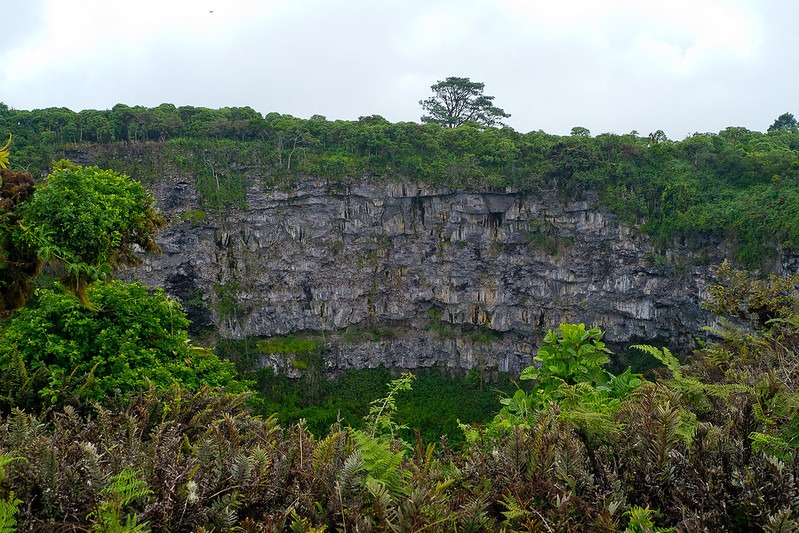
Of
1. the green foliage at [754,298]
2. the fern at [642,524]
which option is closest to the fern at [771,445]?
the fern at [642,524]

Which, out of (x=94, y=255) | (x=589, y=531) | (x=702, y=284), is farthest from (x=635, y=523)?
(x=702, y=284)

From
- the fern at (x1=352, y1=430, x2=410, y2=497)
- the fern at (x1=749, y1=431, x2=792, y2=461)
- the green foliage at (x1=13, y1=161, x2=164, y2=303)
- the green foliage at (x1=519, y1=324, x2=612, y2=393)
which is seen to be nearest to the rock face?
the green foliage at (x1=13, y1=161, x2=164, y2=303)

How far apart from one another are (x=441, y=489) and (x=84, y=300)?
6860mm

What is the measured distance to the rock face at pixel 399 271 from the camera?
2966 centimetres

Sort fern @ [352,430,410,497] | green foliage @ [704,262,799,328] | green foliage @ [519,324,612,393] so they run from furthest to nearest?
green foliage @ [704,262,799,328], green foliage @ [519,324,612,393], fern @ [352,430,410,497]

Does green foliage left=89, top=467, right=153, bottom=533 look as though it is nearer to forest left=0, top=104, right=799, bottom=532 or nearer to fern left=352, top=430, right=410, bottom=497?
forest left=0, top=104, right=799, bottom=532

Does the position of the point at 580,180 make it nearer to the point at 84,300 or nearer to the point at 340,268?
the point at 340,268

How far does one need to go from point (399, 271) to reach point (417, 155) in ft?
24.1

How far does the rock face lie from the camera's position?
97.3 feet

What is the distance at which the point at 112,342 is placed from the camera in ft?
25.6

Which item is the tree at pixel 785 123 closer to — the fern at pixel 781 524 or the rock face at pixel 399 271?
the rock face at pixel 399 271

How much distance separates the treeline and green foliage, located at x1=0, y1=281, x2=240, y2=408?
2284 cm

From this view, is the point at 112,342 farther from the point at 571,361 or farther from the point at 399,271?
the point at 399,271

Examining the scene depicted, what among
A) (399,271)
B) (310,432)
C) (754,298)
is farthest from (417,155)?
(310,432)
